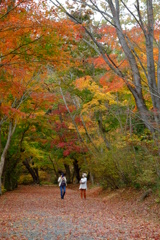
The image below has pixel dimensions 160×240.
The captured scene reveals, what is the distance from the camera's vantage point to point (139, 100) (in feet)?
26.8

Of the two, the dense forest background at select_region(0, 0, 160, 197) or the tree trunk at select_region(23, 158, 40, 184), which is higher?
the dense forest background at select_region(0, 0, 160, 197)

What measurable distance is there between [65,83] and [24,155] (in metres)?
7.01

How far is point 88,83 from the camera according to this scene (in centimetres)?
1870

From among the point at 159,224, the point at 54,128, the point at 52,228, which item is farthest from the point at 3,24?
the point at 54,128

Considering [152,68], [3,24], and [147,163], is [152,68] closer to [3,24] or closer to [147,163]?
[3,24]

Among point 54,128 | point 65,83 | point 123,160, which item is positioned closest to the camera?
point 123,160

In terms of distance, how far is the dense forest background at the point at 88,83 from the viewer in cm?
794

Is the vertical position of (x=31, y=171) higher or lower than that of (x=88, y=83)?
lower

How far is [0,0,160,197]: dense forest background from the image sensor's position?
7938 mm

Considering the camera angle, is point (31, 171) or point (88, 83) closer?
point (88, 83)

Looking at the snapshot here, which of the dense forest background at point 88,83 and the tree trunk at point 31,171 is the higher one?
the dense forest background at point 88,83

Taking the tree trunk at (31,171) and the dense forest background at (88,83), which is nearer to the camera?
the dense forest background at (88,83)

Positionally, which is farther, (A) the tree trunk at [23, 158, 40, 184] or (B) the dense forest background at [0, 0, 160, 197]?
(A) the tree trunk at [23, 158, 40, 184]

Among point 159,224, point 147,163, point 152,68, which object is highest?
point 152,68
